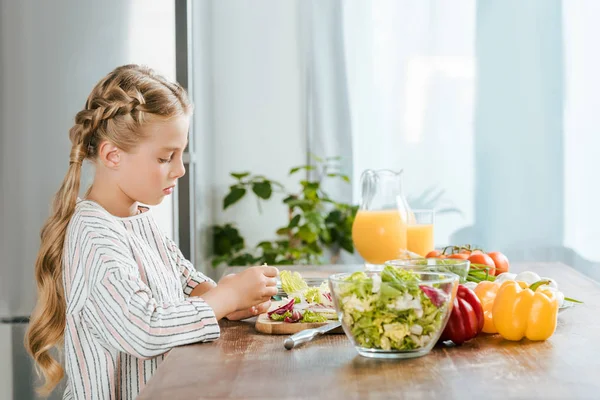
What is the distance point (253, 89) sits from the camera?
3.74 m

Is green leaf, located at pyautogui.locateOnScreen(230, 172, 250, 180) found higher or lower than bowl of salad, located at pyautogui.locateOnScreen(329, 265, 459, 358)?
higher

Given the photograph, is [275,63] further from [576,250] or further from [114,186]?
[114,186]

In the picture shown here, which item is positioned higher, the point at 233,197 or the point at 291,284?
the point at 233,197

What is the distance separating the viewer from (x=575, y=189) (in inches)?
145

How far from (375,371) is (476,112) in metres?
2.86

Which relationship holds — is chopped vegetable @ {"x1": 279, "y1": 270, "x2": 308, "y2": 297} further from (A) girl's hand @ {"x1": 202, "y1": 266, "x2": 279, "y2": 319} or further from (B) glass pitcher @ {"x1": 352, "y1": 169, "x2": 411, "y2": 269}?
(B) glass pitcher @ {"x1": 352, "y1": 169, "x2": 411, "y2": 269}

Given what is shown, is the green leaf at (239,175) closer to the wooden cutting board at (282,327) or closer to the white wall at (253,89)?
the white wall at (253,89)

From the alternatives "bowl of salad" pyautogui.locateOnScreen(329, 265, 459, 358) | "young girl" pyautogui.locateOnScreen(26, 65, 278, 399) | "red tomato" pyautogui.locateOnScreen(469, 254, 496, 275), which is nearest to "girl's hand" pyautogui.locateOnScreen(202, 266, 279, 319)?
"young girl" pyautogui.locateOnScreen(26, 65, 278, 399)

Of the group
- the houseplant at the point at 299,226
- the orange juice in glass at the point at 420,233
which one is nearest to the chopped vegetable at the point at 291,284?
the orange juice in glass at the point at 420,233

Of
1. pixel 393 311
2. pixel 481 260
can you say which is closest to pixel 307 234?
pixel 481 260

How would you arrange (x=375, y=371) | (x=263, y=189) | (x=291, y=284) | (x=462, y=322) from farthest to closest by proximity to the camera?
(x=263, y=189) < (x=291, y=284) < (x=462, y=322) < (x=375, y=371)

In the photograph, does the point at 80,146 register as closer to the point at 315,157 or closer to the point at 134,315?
the point at 134,315

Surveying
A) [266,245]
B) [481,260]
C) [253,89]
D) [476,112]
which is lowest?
[266,245]

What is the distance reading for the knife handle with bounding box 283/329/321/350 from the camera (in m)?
1.17
